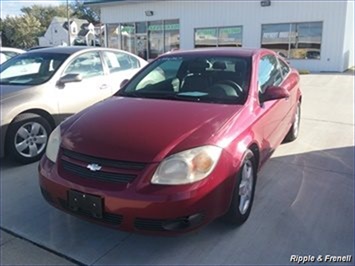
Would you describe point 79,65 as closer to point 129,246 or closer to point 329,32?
Answer: point 129,246

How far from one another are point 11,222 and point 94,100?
284 centimetres

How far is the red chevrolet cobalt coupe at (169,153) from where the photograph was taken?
253 centimetres

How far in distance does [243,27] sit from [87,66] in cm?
1538

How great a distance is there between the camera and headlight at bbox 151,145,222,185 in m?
2.54

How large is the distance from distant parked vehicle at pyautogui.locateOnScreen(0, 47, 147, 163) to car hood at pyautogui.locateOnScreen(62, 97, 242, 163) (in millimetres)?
1666

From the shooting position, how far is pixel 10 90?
4.79 meters

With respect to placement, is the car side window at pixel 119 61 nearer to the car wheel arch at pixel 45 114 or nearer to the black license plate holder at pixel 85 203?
the car wheel arch at pixel 45 114

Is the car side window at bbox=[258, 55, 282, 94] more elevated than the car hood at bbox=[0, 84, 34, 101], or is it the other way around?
the car side window at bbox=[258, 55, 282, 94]

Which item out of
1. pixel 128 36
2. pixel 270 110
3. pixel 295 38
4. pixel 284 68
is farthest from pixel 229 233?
pixel 128 36

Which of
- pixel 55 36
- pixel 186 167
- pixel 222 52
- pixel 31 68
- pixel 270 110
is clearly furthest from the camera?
pixel 55 36

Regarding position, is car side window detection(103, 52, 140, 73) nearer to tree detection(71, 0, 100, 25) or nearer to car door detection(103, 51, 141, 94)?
car door detection(103, 51, 141, 94)

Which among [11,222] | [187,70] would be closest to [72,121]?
[11,222]

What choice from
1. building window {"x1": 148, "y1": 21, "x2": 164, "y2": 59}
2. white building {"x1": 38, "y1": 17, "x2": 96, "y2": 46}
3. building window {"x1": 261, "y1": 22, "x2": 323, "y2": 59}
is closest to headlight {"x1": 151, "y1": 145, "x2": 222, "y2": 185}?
building window {"x1": 261, "y1": 22, "x2": 323, "y2": 59}

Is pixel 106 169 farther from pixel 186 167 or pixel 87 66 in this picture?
pixel 87 66
